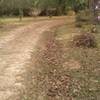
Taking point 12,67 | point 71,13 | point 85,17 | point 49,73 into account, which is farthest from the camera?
point 71,13

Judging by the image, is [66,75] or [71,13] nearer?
[66,75]

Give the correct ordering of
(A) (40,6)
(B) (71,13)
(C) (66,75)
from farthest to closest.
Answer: (B) (71,13) → (A) (40,6) → (C) (66,75)

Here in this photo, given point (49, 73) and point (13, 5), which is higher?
point (13, 5)

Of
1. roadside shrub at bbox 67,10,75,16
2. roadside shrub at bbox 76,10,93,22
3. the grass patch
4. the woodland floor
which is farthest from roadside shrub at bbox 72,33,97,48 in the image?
roadside shrub at bbox 67,10,75,16

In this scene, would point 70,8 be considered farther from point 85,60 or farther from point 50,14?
point 85,60

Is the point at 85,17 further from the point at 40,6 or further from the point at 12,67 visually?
the point at 12,67

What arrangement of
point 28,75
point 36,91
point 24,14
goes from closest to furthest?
point 36,91 < point 28,75 < point 24,14

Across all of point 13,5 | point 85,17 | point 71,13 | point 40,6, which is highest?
point 13,5

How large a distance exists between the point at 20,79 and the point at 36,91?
1.44 metres

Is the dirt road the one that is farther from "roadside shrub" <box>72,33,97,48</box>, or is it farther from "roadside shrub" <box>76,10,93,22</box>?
"roadside shrub" <box>76,10,93,22</box>

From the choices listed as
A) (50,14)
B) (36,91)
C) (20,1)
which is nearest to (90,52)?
(36,91)

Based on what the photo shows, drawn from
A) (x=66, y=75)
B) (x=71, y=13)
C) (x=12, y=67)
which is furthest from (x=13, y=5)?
(x=66, y=75)

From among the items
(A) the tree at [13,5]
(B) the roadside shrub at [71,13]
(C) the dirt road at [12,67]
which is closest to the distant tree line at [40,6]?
(A) the tree at [13,5]

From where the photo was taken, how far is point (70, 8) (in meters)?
54.0
